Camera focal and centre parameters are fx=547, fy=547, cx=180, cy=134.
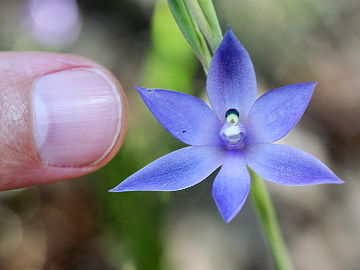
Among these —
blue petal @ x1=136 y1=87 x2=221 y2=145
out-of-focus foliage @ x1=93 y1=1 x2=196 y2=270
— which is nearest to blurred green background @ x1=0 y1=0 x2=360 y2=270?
out-of-focus foliage @ x1=93 y1=1 x2=196 y2=270

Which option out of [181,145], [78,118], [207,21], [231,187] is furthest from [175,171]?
[181,145]

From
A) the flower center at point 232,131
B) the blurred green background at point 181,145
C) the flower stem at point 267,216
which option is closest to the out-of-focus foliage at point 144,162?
the blurred green background at point 181,145

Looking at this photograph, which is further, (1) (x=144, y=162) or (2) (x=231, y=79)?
(1) (x=144, y=162)

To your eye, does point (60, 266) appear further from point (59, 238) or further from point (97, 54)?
point (97, 54)

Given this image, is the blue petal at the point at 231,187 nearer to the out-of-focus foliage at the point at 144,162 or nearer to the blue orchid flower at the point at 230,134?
the blue orchid flower at the point at 230,134

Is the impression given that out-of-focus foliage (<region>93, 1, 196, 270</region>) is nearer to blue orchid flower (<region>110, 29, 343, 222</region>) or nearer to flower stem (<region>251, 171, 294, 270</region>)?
flower stem (<region>251, 171, 294, 270</region>)

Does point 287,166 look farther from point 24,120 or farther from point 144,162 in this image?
point 144,162
